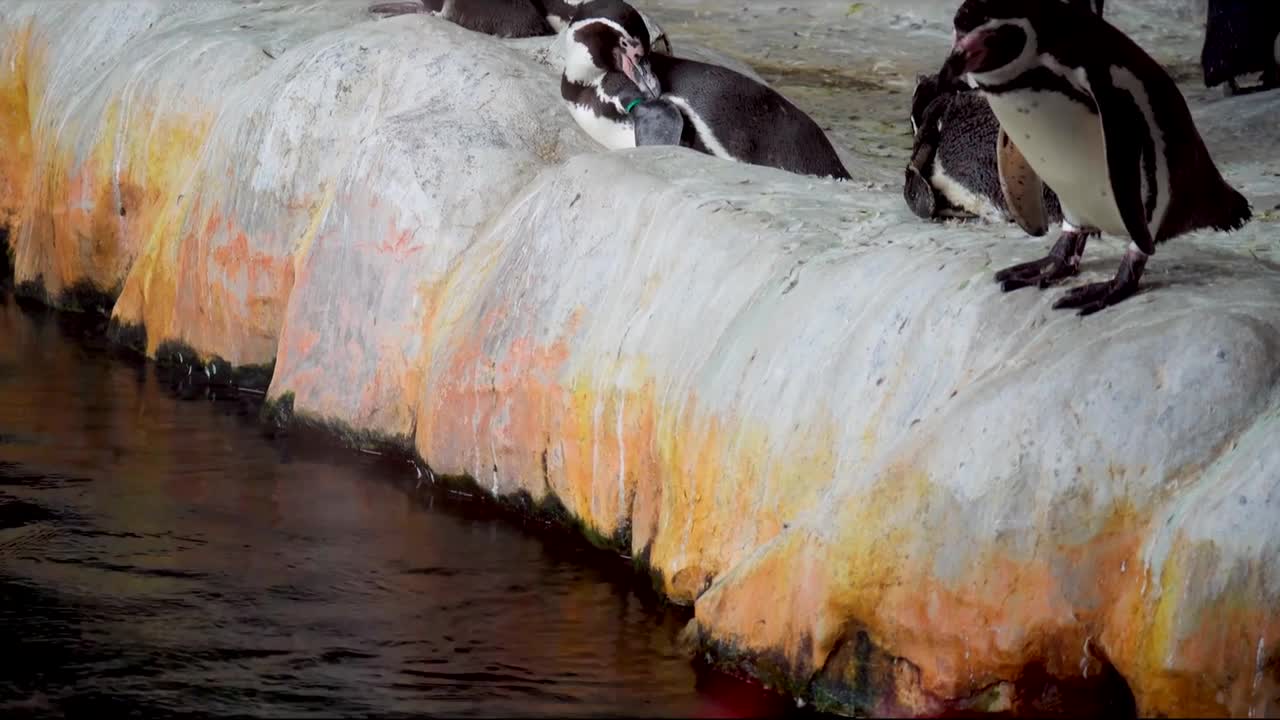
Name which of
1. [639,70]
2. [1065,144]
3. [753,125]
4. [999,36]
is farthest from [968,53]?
[639,70]

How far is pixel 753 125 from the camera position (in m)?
6.69

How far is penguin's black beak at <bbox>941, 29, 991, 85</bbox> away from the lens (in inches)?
146

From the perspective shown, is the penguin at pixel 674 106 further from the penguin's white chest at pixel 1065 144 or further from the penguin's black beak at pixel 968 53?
the penguin's black beak at pixel 968 53

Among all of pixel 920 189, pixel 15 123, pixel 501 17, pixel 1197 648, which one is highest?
pixel 501 17

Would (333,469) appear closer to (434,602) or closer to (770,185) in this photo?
(434,602)

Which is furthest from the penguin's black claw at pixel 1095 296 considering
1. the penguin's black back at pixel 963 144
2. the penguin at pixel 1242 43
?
the penguin at pixel 1242 43

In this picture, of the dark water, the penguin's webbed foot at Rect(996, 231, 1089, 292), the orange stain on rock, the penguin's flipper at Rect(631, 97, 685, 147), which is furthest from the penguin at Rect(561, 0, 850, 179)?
the orange stain on rock

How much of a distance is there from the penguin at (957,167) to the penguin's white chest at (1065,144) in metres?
1.18

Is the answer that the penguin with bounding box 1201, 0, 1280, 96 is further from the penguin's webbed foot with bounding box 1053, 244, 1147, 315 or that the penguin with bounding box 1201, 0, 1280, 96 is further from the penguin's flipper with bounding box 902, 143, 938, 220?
the penguin's webbed foot with bounding box 1053, 244, 1147, 315

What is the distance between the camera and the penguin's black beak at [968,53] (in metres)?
3.71

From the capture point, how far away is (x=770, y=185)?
17.8 ft

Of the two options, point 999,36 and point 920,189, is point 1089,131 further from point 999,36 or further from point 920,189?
point 920,189

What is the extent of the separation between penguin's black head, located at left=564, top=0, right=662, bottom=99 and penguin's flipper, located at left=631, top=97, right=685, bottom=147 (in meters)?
0.10

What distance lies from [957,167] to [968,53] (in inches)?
60.6
